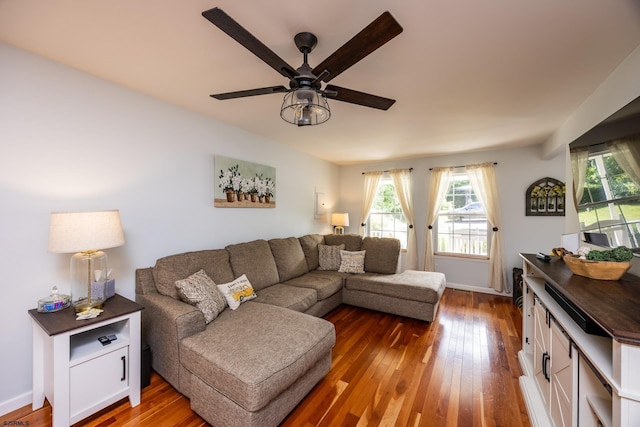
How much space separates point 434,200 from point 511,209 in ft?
3.69

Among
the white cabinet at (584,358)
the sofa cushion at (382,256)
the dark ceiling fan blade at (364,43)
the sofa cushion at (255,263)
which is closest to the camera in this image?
the white cabinet at (584,358)

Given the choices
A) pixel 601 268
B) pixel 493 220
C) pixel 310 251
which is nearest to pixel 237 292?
pixel 310 251

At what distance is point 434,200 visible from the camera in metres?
4.48

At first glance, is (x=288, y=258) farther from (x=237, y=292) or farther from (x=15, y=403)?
Answer: (x=15, y=403)

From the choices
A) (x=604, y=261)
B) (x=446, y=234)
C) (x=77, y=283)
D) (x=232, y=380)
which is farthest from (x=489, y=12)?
(x=446, y=234)

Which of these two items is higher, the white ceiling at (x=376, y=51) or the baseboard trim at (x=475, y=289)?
the white ceiling at (x=376, y=51)

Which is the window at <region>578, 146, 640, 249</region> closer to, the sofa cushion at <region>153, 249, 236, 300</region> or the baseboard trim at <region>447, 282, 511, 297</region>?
the baseboard trim at <region>447, 282, 511, 297</region>

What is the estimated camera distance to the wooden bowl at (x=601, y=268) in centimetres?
145

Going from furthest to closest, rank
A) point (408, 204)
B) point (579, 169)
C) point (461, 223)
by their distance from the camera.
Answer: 1. point (408, 204)
2. point (461, 223)
3. point (579, 169)

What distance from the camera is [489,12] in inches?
50.2

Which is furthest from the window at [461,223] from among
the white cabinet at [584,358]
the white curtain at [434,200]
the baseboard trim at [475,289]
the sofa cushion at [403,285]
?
the white cabinet at [584,358]

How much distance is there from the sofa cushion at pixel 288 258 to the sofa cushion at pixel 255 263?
0.33 ft

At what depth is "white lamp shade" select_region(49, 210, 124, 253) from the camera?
5.00 ft

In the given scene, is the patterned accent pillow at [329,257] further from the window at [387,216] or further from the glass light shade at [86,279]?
the glass light shade at [86,279]
